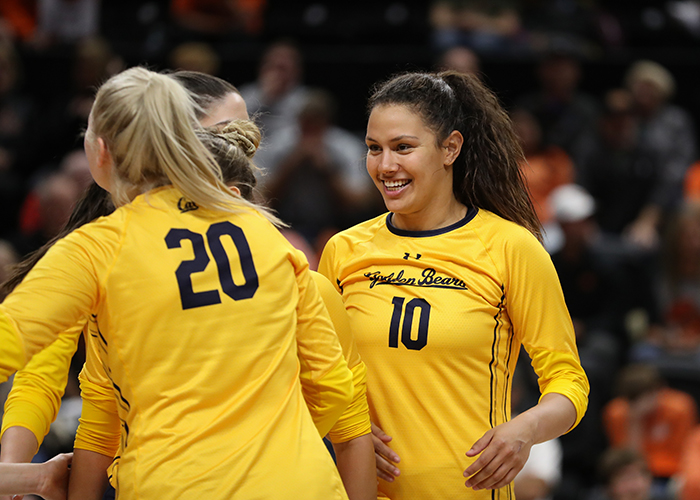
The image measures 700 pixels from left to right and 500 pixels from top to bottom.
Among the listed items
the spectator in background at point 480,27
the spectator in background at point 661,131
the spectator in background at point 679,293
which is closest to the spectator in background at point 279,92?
the spectator in background at point 480,27

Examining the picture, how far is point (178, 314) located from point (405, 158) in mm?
1010

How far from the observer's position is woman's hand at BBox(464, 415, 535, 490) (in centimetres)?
232

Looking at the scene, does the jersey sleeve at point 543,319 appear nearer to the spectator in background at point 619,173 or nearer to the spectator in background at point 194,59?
the spectator in background at point 619,173

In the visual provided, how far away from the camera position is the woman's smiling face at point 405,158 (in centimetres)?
265

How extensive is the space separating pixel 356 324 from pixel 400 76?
814mm

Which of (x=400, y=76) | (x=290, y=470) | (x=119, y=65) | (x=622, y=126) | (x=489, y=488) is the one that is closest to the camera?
(x=290, y=470)

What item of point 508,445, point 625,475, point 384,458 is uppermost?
point 508,445

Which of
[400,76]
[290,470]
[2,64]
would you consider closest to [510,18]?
[2,64]

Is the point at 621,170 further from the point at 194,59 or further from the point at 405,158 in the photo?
the point at 405,158

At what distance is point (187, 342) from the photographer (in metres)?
1.89

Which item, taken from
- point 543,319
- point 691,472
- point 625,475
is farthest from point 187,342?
point 691,472

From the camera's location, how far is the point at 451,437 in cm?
254

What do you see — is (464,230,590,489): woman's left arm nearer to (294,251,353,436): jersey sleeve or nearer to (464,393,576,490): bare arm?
(464,393,576,490): bare arm

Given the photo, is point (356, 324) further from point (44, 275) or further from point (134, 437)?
point (44, 275)
